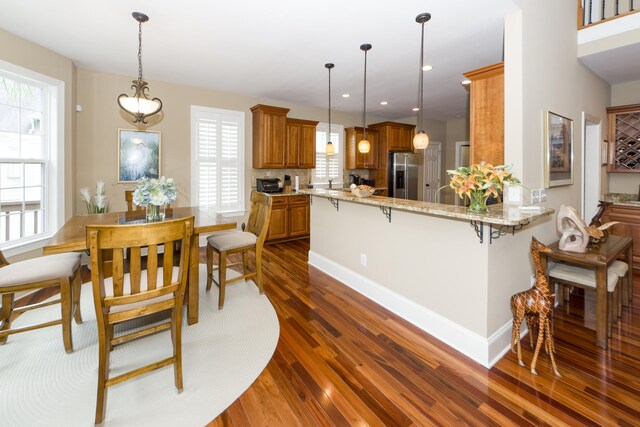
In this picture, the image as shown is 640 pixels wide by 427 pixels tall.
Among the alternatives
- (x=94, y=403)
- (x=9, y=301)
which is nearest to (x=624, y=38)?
(x=94, y=403)

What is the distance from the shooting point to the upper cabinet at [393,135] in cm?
686

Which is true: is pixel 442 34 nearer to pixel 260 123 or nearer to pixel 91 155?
pixel 260 123

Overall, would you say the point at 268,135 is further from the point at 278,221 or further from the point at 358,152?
the point at 358,152

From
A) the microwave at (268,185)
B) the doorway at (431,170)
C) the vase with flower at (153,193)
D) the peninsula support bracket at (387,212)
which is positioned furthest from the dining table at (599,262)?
the doorway at (431,170)

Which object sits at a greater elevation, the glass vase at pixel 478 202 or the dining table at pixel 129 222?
the glass vase at pixel 478 202

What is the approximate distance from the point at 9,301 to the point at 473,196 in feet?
11.4

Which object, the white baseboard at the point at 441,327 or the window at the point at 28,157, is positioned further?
the window at the point at 28,157

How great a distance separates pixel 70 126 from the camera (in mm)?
3826

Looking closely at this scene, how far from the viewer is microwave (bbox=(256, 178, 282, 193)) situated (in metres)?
5.50

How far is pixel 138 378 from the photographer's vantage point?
1.92 m

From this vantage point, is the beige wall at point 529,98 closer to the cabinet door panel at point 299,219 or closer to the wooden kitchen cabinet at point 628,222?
the wooden kitchen cabinet at point 628,222

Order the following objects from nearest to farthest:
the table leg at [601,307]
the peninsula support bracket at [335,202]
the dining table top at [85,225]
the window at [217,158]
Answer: the dining table top at [85,225] → the table leg at [601,307] → the peninsula support bracket at [335,202] → the window at [217,158]

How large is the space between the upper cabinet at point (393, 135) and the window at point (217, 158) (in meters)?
3.27

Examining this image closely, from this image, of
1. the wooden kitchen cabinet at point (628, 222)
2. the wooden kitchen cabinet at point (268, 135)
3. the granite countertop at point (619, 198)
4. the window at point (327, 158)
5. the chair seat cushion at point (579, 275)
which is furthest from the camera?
the window at point (327, 158)
